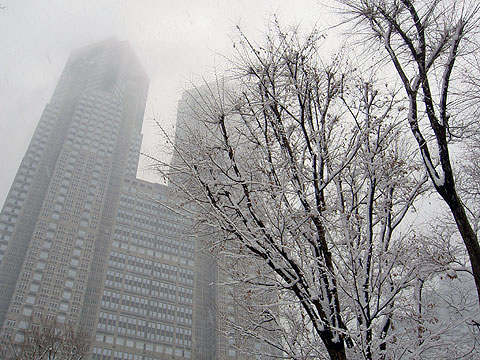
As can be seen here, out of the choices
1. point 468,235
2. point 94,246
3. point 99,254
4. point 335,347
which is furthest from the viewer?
point 99,254

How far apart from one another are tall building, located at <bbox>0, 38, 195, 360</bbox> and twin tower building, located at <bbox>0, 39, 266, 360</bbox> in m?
0.24

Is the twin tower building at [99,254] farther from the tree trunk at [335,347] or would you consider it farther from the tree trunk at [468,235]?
the tree trunk at [468,235]

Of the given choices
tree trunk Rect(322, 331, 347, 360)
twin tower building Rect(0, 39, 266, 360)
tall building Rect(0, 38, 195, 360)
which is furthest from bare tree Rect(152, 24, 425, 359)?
Answer: twin tower building Rect(0, 39, 266, 360)

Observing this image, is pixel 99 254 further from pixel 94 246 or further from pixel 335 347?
pixel 335 347

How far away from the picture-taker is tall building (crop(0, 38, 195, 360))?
7750cm

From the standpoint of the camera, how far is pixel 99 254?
295 feet

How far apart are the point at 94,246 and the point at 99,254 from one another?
230 centimetres

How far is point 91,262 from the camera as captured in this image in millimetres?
86750

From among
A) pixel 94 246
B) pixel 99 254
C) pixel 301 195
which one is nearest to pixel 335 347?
pixel 301 195

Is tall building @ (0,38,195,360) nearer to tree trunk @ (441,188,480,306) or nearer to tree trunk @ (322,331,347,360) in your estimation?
tree trunk @ (322,331,347,360)

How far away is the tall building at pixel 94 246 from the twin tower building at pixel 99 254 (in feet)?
0.77

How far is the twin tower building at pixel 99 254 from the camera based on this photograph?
255 feet

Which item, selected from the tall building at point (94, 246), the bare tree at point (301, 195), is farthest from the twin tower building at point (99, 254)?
the bare tree at point (301, 195)

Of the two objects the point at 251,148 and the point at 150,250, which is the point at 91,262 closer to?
the point at 150,250
